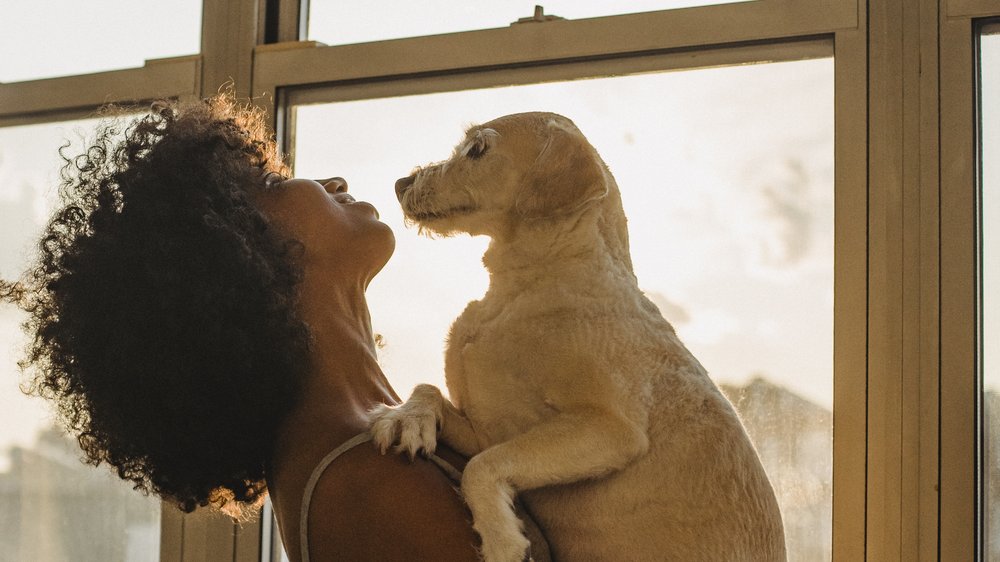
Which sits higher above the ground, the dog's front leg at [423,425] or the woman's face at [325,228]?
the woman's face at [325,228]

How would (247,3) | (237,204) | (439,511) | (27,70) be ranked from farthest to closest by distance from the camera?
1. (27,70)
2. (247,3)
3. (237,204)
4. (439,511)

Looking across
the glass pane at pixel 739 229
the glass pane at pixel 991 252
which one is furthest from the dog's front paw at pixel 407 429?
the glass pane at pixel 991 252

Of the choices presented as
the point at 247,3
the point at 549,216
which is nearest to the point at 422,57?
the point at 247,3

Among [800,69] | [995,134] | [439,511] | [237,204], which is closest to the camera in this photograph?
[439,511]

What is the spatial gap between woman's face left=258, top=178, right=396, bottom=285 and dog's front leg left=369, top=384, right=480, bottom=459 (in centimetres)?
28

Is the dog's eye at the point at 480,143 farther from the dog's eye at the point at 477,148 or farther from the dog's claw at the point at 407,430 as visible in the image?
the dog's claw at the point at 407,430

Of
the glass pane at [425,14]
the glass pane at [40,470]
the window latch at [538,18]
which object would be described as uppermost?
the glass pane at [425,14]

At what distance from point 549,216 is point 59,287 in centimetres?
84

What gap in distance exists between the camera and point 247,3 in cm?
312

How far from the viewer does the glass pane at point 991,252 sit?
231 cm

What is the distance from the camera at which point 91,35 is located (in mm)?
3420

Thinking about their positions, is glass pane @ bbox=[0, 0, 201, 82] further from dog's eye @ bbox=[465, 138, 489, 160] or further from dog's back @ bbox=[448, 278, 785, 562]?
dog's back @ bbox=[448, 278, 785, 562]

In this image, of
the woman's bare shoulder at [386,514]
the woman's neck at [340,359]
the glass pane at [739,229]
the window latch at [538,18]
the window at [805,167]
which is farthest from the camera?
the window latch at [538,18]

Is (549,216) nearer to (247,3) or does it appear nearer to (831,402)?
(831,402)
